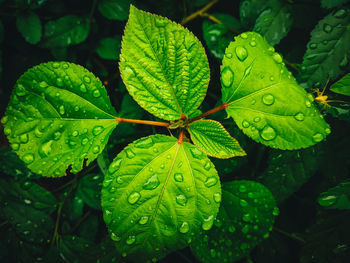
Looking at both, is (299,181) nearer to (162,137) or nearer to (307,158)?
(307,158)

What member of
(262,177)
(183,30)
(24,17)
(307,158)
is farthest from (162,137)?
(24,17)

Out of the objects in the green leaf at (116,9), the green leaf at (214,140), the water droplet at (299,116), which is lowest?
the green leaf at (214,140)

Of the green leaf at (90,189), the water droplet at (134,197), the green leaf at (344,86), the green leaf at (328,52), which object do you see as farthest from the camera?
the green leaf at (90,189)

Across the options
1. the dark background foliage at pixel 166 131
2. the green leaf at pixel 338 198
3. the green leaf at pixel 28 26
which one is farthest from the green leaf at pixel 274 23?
the green leaf at pixel 28 26

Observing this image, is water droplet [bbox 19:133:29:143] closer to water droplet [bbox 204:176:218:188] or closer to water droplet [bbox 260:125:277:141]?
water droplet [bbox 204:176:218:188]

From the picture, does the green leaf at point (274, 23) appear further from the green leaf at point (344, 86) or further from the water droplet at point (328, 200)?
the water droplet at point (328, 200)

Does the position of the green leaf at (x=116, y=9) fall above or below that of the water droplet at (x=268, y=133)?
above

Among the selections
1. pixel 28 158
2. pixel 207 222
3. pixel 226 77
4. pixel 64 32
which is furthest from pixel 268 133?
pixel 64 32

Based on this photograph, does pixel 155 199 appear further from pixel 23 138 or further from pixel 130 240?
pixel 23 138
